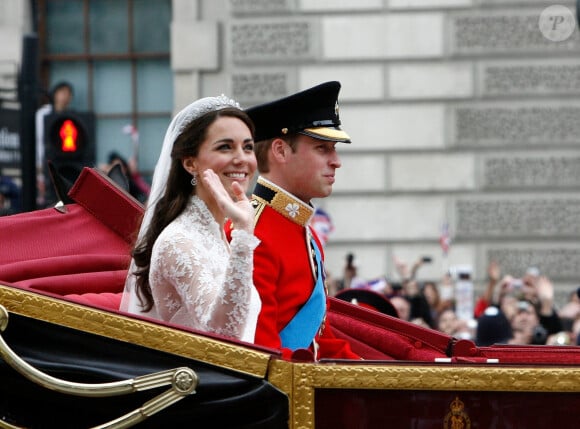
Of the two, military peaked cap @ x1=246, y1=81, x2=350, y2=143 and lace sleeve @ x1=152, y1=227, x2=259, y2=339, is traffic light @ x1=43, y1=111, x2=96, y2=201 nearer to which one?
military peaked cap @ x1=246, y1=81, x2=350, y2=143

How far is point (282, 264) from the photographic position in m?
5.22

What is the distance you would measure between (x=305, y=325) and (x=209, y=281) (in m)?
0.66

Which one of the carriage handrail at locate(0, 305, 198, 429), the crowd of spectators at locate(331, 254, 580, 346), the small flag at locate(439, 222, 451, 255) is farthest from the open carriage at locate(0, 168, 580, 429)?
the small flag at locate(439, 222, 451, 255)

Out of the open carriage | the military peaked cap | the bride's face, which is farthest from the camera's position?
the military peaked cap

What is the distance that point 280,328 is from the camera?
5.21 m

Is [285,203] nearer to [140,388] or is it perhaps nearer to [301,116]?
[301,116]

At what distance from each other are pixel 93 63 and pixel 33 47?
25.3ft

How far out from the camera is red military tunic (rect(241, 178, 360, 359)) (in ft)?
16.7

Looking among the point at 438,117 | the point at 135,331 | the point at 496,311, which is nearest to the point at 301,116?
the point at 135,331

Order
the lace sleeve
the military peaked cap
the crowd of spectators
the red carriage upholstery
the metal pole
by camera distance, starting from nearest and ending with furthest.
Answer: the lace sleeve < the red carriage upholstery < the military peaked cap < the crowd of spectators < the metal pole

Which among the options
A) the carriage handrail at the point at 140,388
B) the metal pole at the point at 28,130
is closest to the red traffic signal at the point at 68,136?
the metal pole at the point at 28,130

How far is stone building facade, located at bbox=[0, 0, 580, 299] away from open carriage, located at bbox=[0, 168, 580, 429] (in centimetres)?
1144

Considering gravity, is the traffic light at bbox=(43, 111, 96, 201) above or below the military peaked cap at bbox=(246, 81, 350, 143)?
below

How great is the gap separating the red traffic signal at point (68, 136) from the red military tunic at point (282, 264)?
4.95 m
